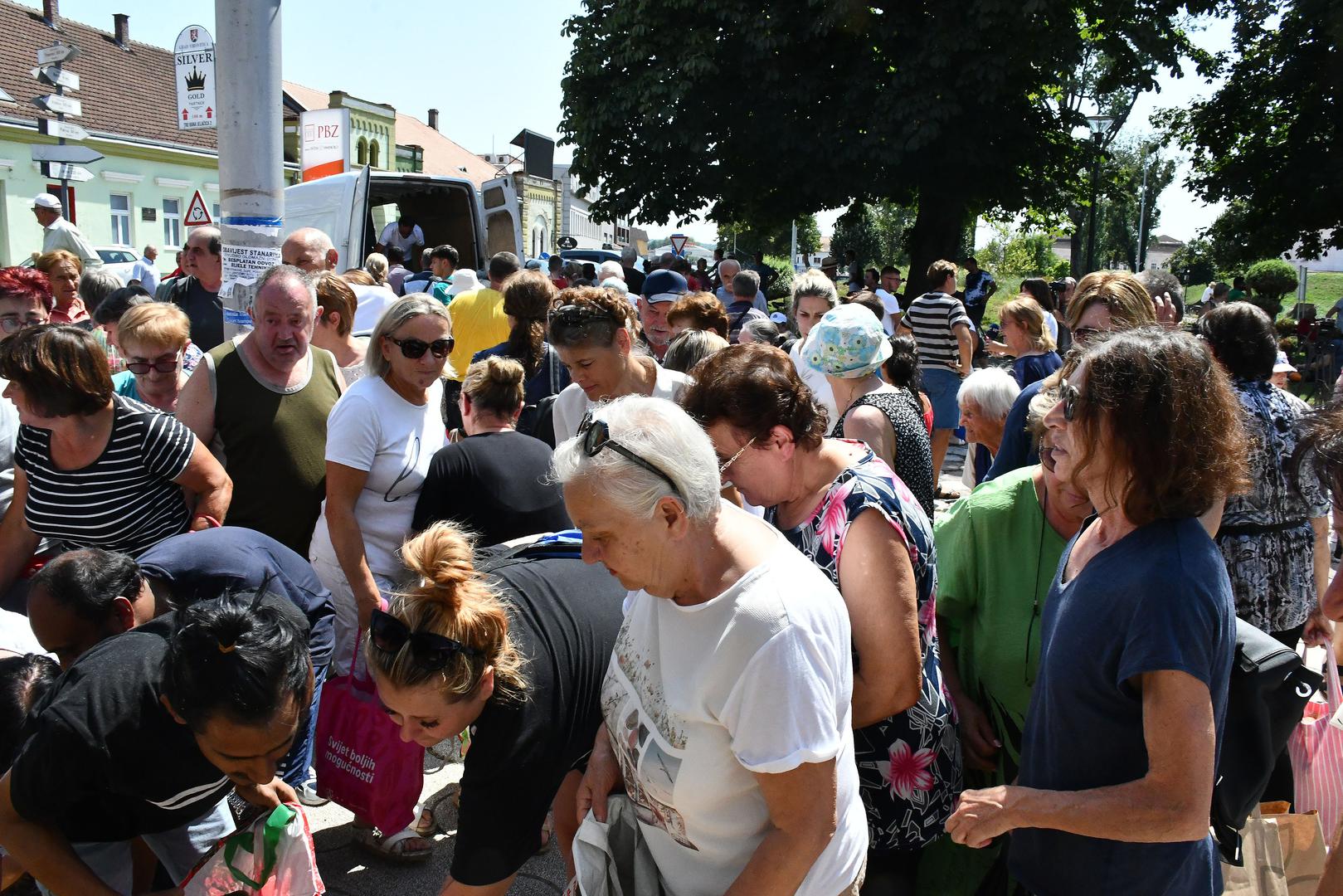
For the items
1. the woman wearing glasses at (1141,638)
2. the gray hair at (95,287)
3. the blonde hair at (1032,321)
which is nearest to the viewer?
the woman wearing glasses at (1141,638)

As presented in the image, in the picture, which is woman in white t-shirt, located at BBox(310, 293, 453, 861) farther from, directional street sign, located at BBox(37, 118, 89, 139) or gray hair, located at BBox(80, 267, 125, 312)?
directional street sign, located at BBox(37, 118, 89, 139)

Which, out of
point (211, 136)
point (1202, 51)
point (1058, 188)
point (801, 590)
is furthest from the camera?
point (211, 136)

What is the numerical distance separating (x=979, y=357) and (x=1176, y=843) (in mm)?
12880

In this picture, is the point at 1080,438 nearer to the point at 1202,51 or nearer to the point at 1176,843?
the point at 1176,843

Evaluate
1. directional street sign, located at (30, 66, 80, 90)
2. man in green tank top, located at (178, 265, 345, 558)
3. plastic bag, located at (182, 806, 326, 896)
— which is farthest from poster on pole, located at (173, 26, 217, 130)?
plastic bag, located at (182, 806, 326, 896)

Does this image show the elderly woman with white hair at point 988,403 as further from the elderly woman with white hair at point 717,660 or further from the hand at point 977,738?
the elderly woman with white hair at point 717,660

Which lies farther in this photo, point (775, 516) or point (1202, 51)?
point (1202, 51)

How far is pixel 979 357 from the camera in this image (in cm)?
1395

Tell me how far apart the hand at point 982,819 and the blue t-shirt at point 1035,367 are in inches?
152

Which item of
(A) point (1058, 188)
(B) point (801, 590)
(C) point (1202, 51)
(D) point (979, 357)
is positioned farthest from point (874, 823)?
(C) point (1202, 51)

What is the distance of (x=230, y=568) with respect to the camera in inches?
106

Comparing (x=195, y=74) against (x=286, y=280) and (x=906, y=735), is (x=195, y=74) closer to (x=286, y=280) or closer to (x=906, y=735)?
(x=286, y=280)

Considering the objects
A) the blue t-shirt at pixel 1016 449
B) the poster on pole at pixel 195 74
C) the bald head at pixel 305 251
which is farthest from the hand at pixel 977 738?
the poster on pole at pixel 195 74

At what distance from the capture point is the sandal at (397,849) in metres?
3.32
